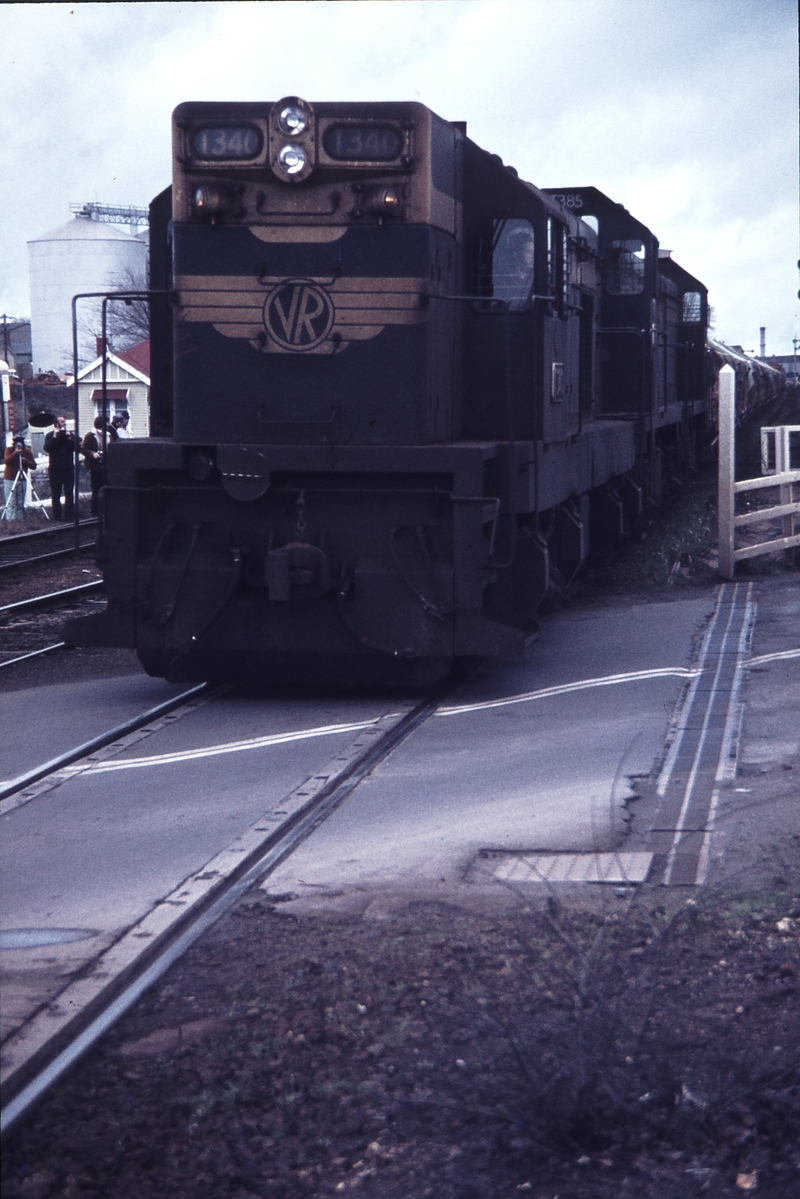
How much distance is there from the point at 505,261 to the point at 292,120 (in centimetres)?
168

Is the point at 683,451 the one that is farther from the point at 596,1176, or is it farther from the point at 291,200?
the point at 596,1176

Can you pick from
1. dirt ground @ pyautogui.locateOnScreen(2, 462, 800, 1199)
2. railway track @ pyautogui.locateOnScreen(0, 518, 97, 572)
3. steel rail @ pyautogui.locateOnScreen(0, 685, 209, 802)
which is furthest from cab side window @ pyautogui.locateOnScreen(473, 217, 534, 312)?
railway track @ pyautogui.locateOnScreen(0, 518, 97, 572)

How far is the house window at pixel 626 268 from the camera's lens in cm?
1323

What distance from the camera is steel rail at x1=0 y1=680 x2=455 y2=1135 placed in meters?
3.20

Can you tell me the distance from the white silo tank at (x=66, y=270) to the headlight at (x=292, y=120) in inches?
2773

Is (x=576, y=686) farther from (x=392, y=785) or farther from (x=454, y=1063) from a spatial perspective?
(x=454, y=1063)

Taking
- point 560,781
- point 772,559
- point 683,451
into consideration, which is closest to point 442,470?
point 560,781

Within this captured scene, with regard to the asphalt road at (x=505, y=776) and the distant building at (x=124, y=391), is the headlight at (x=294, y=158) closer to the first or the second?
the asphalt road at (x=505, y=776)

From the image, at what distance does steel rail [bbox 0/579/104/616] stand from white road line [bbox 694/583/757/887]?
565 centimetres

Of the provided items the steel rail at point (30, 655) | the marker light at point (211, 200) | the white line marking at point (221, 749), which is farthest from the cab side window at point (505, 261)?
the steel rail at point (30, 655)

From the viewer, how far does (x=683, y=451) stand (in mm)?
20391

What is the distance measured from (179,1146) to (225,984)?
0.81 m

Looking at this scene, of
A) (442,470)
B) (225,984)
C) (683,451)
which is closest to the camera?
(225,984)

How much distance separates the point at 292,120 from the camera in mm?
7195
